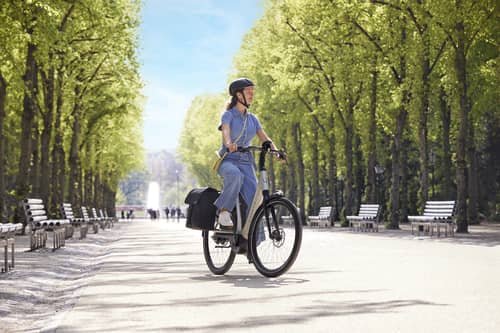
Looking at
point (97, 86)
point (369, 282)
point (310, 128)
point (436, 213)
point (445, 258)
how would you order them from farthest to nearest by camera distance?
1. point (310, 128)
2. point (97, 86)
3. point (436, 213)
4. point (445, 258)
5. point (369, 282)

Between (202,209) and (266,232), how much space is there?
3.53 feet

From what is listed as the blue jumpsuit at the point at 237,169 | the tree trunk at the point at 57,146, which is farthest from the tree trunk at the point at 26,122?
the blue jumpsuit at the point at 237,169

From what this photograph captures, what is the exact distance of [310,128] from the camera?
49312mm

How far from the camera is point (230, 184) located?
31.6 feet

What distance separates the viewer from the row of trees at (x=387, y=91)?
27125 millimetres

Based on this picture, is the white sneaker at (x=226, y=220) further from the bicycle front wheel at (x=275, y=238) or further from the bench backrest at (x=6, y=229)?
the bench backrest at (x=6, y=229)

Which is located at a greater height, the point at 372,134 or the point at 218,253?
the point at 372,134

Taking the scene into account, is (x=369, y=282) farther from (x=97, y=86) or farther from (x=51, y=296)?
(x=97, y=86)

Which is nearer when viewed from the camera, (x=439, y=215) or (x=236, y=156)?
(x=236, y=156)

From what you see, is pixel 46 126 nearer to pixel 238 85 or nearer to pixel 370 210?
pixel 370 210

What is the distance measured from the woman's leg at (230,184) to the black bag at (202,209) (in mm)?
310

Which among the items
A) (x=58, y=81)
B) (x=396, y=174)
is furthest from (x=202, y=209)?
(x=58, y=81)

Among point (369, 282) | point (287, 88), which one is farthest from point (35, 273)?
point (287, 88)

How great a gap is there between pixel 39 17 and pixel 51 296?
481 inches
